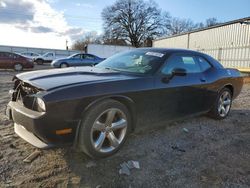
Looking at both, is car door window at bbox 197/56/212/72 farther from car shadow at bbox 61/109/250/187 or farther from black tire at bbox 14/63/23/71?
black tire at bbox 14/63/23/71

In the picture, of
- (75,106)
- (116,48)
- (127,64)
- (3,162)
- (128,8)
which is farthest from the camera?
(128,8)

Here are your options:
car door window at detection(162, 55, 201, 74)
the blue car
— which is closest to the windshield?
car door window at detection(162, 55, 201, 74)

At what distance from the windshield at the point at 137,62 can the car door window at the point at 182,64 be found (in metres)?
0.15

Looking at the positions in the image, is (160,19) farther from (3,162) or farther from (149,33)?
(3,162)

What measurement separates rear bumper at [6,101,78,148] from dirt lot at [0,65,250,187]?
1.24 ft

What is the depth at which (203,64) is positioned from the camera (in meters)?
4.47

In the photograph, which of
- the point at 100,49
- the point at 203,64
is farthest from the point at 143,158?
the point at 100,49

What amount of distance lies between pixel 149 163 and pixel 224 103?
286cm

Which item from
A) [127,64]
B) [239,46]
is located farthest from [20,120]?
[239,46]

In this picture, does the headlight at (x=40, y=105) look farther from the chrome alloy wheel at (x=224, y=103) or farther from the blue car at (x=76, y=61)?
the blue car at (x=76, y=61)

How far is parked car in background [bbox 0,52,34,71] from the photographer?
1573 cm

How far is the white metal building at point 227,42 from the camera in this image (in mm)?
14547

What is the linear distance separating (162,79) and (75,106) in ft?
4.91

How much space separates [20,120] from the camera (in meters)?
2.68
